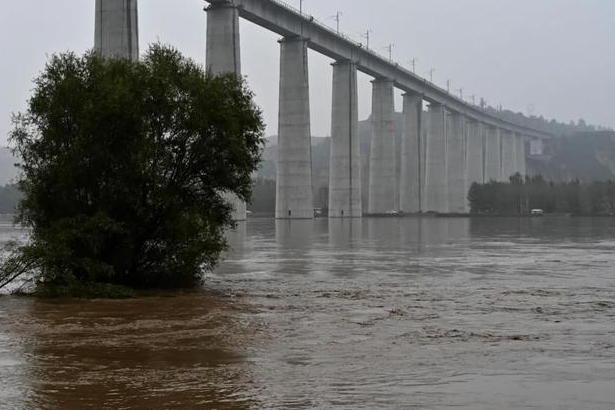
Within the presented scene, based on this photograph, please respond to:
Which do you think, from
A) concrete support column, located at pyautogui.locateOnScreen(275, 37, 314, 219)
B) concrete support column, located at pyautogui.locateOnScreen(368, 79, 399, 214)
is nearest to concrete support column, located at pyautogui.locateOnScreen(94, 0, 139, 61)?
concrete support column, located at pyautogui.locateOnScreen(275, 37, 314, 219)

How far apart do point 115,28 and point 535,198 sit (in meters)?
104

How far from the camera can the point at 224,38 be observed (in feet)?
271

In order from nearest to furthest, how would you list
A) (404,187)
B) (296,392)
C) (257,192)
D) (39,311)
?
(296,392), (39,311), (404,187), (257,192)

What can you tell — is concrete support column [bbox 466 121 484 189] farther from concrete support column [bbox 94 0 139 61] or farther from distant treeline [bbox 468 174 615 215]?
concrete support column [bbox 94 0 139 61]

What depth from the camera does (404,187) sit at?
14838cm

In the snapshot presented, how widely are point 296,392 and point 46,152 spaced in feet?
51.6

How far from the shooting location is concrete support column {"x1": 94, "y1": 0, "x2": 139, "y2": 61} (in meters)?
66.1

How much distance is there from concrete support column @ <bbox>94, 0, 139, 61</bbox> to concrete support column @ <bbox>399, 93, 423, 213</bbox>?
8706 cm

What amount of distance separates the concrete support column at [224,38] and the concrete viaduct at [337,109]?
0.10 m

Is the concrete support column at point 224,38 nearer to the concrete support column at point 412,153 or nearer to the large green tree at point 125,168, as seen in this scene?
the large green tree at point 125,168

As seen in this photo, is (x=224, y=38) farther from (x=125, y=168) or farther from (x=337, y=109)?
(x=125, y=168)

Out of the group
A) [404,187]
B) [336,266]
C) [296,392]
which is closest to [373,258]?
[336,266]

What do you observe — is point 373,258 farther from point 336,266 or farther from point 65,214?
point 65,214

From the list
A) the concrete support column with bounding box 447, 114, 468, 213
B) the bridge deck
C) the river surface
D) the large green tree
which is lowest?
the river surface
